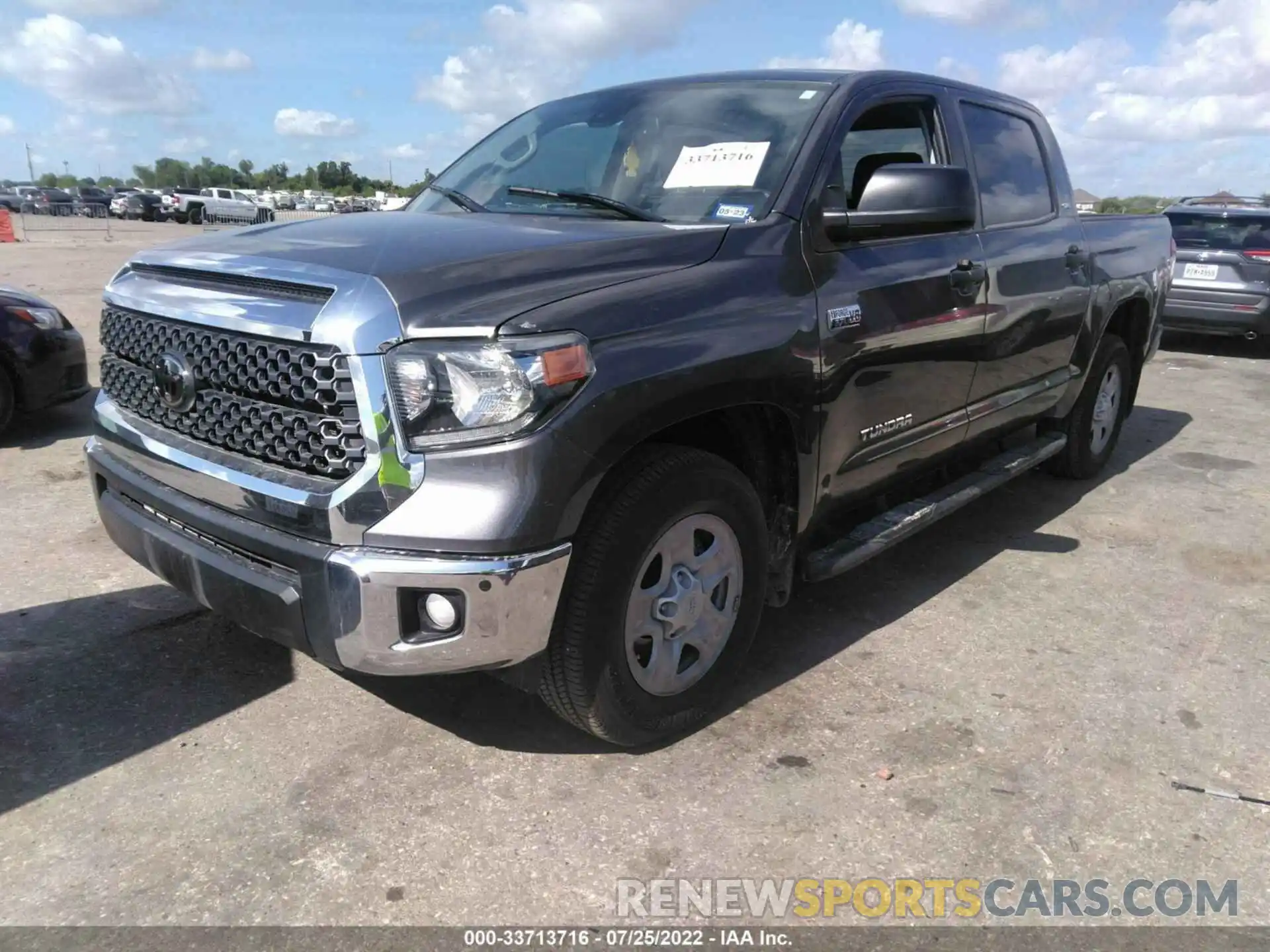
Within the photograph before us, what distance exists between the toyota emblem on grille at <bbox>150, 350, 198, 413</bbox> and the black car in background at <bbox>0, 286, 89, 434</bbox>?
148 inches

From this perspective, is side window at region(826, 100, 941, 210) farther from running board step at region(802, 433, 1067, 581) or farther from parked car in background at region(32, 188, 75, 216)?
parked car in background at region(32, 188, 75, 216)

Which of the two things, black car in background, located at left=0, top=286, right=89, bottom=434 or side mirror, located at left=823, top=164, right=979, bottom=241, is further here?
black car in background, located at left=0, top=286, right=89, bottom=434

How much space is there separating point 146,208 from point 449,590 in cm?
5466

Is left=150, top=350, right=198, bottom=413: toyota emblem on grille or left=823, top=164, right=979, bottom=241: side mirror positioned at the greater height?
left=823, top=164, right=979, bottom=241: side mirror

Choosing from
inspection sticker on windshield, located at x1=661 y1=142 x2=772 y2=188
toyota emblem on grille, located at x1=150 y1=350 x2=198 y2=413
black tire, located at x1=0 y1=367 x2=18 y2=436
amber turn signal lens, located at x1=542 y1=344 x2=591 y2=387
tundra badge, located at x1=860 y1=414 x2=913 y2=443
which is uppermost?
inspection sticker on windshield, located at x1=661 y1=142 x2=772 y2=188

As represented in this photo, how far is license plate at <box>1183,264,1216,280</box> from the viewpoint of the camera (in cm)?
1025

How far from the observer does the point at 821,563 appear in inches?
128

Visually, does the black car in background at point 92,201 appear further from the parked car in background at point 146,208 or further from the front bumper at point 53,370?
the front bumper at point 53,370

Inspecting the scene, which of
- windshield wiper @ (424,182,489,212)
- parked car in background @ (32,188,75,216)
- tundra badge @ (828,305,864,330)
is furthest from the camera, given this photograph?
parked car in background @ (32,188,75,216)

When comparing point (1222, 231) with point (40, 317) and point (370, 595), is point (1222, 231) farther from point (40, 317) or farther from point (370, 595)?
point (370, 595)

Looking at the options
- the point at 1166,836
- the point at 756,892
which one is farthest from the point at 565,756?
the point at 1166,836

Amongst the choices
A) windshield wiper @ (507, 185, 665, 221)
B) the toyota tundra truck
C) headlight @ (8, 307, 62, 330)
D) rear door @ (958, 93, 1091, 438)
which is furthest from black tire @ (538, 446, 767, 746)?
headlight @ (8, 307, 62, 330)

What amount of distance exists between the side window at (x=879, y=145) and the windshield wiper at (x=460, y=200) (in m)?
1.24

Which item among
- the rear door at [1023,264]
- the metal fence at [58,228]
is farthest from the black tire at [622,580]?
the metal fence at [58,228]
